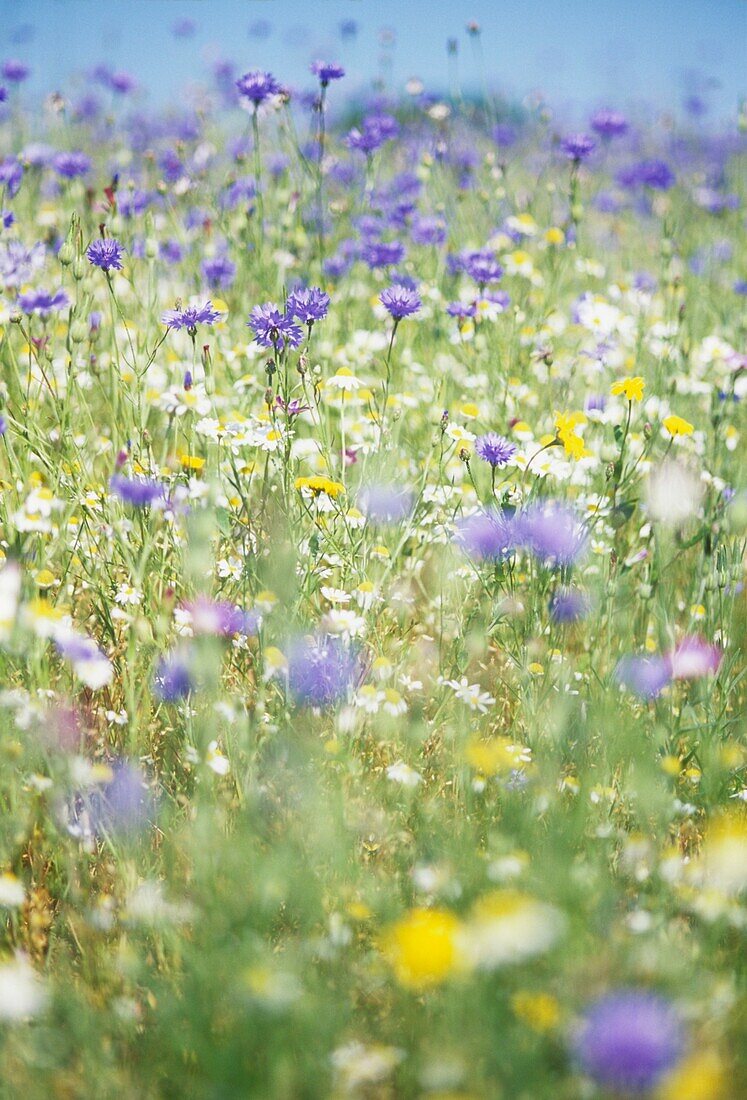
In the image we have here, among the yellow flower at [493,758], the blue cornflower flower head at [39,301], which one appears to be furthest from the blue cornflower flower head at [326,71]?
the yellow flower at [493,758]

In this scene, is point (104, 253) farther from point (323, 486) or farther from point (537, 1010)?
point (537, 1010)

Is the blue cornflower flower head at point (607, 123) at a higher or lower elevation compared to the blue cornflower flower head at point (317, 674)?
higher

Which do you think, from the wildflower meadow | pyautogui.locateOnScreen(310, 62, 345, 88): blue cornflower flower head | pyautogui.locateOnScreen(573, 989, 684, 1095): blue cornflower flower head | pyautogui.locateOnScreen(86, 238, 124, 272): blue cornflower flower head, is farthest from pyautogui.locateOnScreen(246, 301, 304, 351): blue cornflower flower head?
pyautogui.locateOnScreen(573, 989, 684, 1095): blue cornflower flower head

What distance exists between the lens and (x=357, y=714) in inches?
59.6


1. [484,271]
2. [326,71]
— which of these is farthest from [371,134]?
[484,271]

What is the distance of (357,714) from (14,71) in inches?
122

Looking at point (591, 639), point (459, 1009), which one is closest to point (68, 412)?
point (591, 639)

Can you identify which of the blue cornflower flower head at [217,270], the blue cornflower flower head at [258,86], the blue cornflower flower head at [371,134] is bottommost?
the blue cornflower flower head at [217,270]

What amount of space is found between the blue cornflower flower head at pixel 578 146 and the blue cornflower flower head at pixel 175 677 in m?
1.96

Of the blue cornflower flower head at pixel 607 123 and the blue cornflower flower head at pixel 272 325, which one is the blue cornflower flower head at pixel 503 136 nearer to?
the blue cornflower flower head at pixel 607 123

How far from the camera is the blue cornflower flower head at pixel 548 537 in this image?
160 cm

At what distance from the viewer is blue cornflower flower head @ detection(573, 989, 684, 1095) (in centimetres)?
78

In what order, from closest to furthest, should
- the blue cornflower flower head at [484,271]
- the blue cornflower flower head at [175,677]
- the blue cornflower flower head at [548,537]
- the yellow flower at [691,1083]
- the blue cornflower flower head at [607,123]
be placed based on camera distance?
the yellow flower at [691,1083] → the blue cornflower flower head at [175,677] → the blue cornflower flower head at [548,537] → the blue cornflower flower head at [484,271] → the blue cornflower flower head at [607,123]

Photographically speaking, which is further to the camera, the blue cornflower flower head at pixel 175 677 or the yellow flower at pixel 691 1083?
the blue cornflower flower head at pixel 175 677
